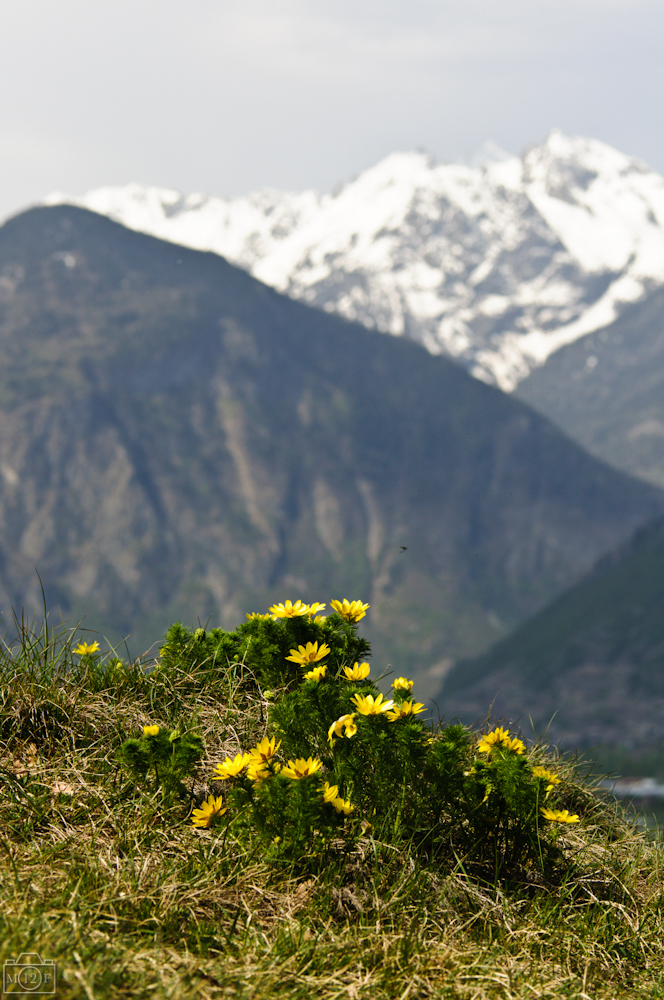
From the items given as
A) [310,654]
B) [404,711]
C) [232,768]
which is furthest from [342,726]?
[310,654]

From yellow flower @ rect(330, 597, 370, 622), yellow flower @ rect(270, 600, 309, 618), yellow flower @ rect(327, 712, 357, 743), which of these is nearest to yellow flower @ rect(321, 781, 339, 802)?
yellow flower @ rect(327, 712, 357, 743)

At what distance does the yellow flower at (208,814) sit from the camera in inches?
188

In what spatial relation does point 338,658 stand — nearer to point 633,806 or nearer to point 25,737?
point 25,737

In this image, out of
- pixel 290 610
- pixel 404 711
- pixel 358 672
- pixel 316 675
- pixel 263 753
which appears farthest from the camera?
pixel 290 610

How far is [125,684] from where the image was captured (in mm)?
6250

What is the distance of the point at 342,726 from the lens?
4.82 meters

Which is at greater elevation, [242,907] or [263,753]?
[263,753]

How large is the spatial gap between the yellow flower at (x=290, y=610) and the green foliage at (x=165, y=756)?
101 cm

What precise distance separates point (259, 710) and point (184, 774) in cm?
106

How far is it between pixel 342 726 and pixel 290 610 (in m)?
1.11

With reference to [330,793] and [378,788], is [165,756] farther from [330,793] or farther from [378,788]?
[378,788]

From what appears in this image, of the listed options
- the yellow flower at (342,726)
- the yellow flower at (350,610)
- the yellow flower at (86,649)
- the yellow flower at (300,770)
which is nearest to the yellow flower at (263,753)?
the yellow flower at (300,770)

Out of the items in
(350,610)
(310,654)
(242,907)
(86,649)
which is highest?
(350,610)

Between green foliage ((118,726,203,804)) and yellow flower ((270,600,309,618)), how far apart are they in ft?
3.31
